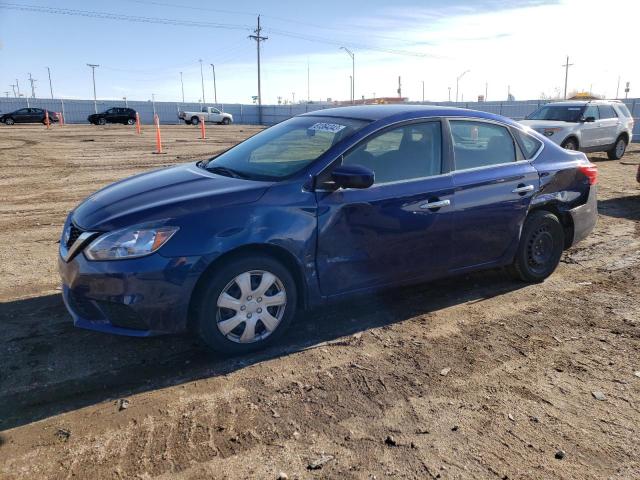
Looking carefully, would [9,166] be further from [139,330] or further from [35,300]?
[139,330]

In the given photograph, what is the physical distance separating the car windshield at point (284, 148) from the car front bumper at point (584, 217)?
2.65 metres

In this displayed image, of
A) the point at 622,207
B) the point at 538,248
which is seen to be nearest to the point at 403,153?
the point at 538,248

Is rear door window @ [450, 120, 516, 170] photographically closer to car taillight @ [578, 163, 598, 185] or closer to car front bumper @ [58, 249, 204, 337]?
car taillight @ [578, 163, 598, 185]

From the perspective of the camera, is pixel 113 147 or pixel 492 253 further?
pixel 113 147

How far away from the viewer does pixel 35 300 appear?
463 cm

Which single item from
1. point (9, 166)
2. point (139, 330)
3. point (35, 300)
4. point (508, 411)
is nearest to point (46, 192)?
point (9, 166)

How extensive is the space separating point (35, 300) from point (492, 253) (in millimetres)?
4164

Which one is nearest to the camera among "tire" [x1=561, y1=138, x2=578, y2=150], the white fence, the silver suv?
the silver suv

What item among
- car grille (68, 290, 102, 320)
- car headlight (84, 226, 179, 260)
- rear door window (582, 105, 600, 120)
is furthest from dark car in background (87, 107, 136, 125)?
car headlight (84, 226, 179, 260)

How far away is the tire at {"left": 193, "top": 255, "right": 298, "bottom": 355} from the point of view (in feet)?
11.5

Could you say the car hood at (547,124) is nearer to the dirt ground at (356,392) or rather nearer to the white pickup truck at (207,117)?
the dirt ground at (356,392)

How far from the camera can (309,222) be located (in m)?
3.77

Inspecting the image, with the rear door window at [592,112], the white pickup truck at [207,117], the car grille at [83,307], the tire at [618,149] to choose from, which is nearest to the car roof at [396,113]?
the car grille at [83,307]

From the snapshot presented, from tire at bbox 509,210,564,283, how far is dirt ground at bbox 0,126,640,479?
0.55 ft
